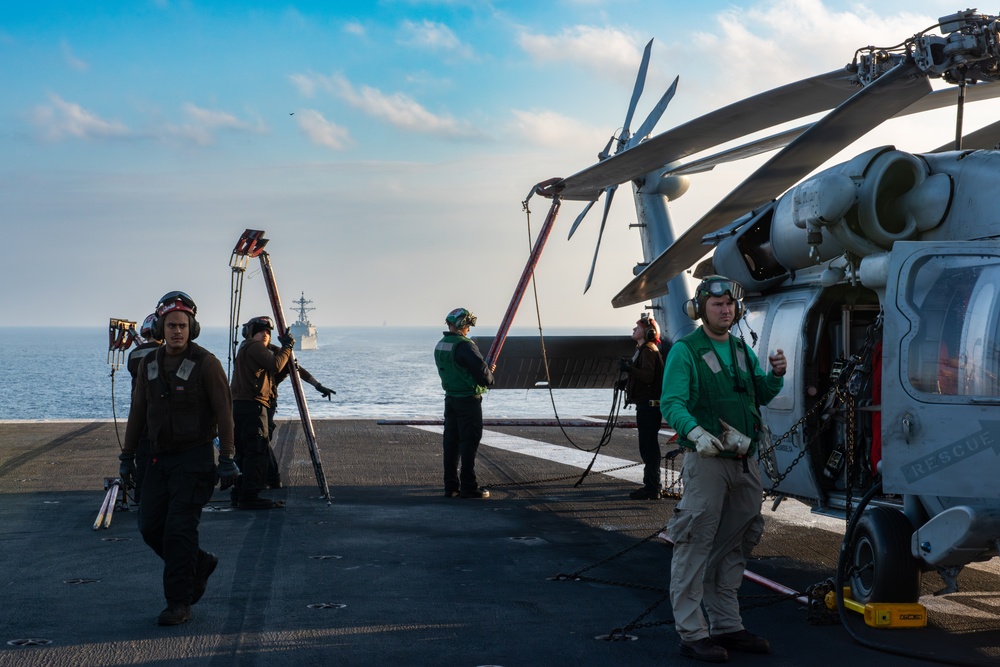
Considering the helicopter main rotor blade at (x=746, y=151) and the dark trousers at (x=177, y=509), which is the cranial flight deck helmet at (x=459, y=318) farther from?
the dark trousers at (x=177, y=509)

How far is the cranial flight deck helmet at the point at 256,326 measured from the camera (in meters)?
11.1

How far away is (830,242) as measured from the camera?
7.29 meters

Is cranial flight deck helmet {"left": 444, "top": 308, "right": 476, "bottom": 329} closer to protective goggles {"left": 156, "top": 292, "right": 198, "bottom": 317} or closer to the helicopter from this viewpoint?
the helicopter

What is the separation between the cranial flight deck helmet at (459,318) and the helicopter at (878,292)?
2.27 meters

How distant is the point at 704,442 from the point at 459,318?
6.57 metres

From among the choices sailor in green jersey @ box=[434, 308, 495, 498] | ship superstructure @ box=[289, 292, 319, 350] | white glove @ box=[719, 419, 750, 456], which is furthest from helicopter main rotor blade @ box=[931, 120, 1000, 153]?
ship superstructure @ box=[289, 292, 319, 350]

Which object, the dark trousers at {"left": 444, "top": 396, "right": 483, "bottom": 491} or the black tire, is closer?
the black tire

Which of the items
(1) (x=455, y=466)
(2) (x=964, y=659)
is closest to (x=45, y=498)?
(1) (x=455, y=466)

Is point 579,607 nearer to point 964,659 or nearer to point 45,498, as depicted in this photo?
point 964,659

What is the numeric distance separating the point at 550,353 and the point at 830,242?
16.4 m

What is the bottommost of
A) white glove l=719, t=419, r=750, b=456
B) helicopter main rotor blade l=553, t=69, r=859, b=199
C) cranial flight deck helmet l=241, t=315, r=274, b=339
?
white glove l=719, t=419, r=750, b=456

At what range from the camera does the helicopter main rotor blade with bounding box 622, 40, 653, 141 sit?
52.1ft

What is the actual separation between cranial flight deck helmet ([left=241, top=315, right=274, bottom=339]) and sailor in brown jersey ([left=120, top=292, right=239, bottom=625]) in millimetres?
4524

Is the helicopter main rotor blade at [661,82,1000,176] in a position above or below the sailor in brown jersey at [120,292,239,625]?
above
